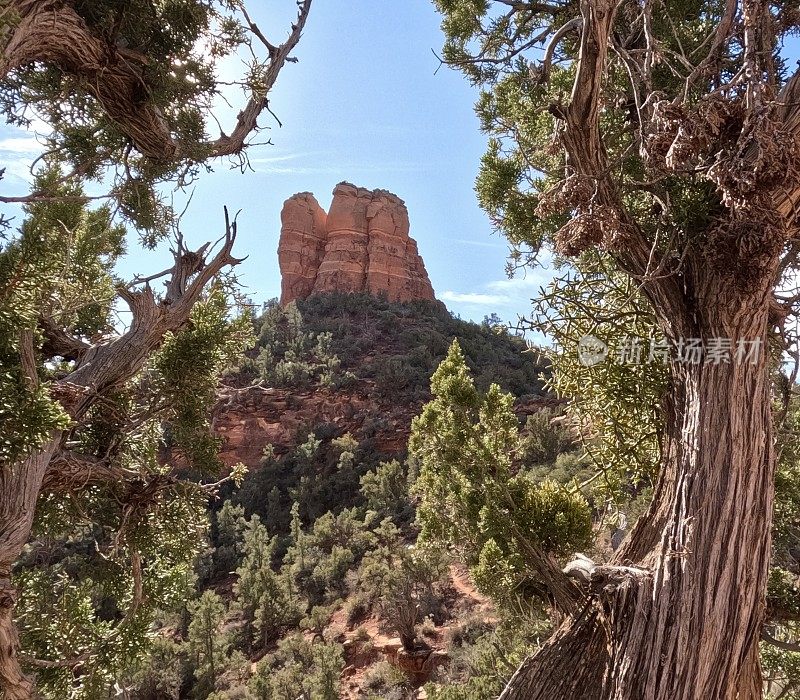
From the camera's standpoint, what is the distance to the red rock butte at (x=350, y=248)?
46.2m

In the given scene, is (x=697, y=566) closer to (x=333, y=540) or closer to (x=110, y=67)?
(x=110, y=67)

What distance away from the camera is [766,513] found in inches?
75.3

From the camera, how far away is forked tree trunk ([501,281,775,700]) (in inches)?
66.8

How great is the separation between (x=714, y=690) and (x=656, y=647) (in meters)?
0.25

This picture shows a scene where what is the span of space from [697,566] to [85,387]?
3080mm

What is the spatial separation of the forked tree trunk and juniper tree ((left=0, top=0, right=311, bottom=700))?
231cm

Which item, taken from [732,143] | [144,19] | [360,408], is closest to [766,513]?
[732,143]

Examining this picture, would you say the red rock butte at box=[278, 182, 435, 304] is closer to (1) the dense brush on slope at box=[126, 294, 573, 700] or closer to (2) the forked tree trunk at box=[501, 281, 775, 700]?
(1) the dense brush on slope at box=[126, 294, 573, 700]

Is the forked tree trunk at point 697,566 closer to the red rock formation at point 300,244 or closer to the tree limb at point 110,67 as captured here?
the tree limb at point 110,67

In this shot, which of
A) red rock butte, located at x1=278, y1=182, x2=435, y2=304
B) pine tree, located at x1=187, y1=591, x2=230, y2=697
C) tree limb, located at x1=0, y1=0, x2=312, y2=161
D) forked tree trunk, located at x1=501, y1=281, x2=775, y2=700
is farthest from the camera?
red rock butte, located at x1=278, y1=182, x2=435, y2=304

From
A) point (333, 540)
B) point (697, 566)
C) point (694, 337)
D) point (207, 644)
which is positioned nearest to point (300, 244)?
point (333, 540)

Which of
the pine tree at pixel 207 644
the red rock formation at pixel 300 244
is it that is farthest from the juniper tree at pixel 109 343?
the red rock formation at pixel 300 244

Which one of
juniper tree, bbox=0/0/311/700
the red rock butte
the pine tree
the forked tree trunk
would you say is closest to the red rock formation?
the red rock butte

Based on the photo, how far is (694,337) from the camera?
82.0 inches
